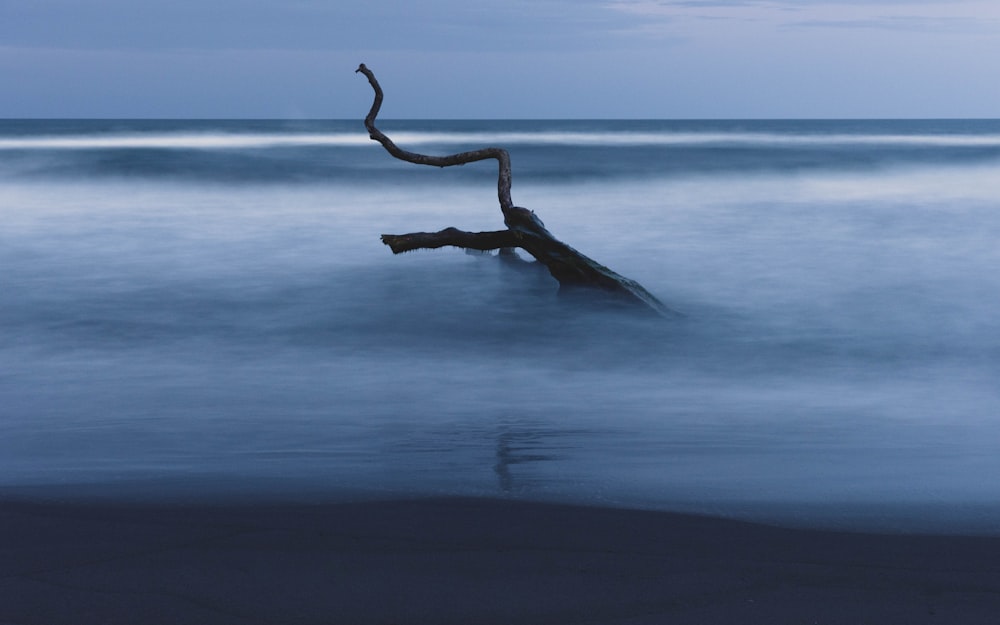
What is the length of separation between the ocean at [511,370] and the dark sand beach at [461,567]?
0.25 metres

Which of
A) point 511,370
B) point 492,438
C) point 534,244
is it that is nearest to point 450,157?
point 534,244

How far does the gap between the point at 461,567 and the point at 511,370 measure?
3979mm

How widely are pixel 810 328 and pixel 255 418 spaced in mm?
5000

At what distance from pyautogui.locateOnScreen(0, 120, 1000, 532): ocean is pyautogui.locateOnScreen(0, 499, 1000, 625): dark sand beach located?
0.25m

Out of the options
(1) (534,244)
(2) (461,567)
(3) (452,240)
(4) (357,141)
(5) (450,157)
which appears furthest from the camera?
(4) (357,141)

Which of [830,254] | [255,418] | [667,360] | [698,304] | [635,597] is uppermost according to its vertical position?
[830,254]

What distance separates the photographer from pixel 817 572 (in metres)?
3.36

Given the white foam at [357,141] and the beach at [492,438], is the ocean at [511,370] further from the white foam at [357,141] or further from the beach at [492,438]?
the white foam at [357,141]

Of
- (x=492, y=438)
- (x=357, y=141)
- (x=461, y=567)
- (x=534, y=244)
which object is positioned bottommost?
(x=461, y=567)

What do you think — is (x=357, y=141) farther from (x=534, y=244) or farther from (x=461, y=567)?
(x=461, y=567)

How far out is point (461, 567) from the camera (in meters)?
3.42

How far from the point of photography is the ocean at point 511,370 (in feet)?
14.7

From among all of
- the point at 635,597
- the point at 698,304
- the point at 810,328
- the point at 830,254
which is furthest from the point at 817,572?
the point at 830,254

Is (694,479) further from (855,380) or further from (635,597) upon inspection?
(855,380)
